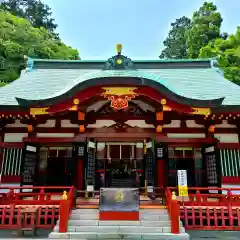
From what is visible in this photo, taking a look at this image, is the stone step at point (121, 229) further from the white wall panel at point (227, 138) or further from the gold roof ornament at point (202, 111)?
the white wall panel at point (227, 138)

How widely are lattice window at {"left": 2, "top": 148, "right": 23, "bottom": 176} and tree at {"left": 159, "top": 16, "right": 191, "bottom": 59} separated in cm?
3726

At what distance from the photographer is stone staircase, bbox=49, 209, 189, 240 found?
6980mm

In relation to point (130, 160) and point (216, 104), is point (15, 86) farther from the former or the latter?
point (216, 104)

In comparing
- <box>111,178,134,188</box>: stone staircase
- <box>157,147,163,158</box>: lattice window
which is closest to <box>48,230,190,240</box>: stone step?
<box>157,147,163,158</box>: lattice window

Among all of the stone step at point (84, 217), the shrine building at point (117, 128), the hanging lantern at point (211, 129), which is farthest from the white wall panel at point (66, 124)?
the hanging lantern at point (211, 129)

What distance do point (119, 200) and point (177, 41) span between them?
4449cm

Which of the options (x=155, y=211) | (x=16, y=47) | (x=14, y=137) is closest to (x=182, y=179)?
(x=155, y=211)

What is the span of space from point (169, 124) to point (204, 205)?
312 centimetres

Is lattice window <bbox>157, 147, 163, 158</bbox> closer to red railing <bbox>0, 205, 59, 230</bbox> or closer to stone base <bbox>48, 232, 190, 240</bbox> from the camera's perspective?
stone base <bbox>48, 232, 190, 240</bbox>

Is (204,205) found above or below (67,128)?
below

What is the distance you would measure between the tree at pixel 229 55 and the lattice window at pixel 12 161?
17.0 m

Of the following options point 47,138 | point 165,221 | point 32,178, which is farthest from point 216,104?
point 32,178

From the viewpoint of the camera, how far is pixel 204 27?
3173 cm

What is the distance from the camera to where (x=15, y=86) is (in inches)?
467
